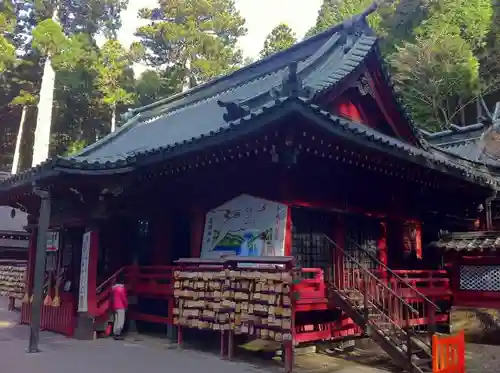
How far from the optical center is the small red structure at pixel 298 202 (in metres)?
8.63

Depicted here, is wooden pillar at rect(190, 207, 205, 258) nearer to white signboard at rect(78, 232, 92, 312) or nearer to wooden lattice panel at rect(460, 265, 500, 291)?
white signboard at rect(78, 232, 92, 312)

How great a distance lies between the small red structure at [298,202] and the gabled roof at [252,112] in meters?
0.05

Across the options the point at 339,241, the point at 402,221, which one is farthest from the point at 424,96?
the point at 339,241

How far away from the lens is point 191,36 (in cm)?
4053

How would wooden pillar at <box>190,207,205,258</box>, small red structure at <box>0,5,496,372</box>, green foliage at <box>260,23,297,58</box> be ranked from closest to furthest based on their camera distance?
small red structure at <box>0,5,496,372</box>
wooden pillar at <box>190,207,205,258</box>
green foliage at <box>260,23,297,58</box>

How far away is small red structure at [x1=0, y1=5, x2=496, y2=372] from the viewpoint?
340 inches

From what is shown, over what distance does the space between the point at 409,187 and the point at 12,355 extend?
9.25 metres

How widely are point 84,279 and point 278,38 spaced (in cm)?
3947

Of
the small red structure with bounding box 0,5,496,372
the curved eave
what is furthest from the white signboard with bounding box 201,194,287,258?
the curved eave

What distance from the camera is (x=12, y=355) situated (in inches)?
348

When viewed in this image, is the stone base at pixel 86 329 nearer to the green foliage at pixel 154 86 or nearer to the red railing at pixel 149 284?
the red railing at pixel 149 284

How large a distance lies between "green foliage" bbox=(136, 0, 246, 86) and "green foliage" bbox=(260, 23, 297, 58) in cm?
380

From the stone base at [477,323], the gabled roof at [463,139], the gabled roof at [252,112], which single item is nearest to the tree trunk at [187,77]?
the gabled roof at [252,112]

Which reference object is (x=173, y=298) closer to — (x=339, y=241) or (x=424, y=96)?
(x=339, y=241)
